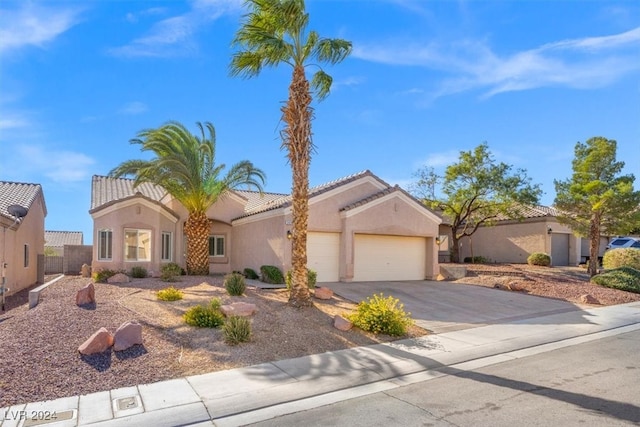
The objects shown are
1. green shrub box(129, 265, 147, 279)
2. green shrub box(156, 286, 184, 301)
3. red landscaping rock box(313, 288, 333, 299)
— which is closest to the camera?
green shrub box(156, 286, 184, 301)

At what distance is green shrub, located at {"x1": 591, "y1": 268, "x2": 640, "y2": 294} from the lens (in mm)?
19703

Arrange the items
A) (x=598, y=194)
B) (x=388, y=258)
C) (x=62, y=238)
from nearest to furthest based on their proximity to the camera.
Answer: (x=388, y=258), (x=598, y=194), (x=62, y=238)

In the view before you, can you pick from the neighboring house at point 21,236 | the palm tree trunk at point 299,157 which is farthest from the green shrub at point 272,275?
the neighboring house at point 21,236

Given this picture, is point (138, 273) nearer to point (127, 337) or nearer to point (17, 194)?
point (17, 194)

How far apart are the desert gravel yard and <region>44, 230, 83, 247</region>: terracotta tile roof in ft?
146

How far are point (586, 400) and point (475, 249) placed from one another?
31720mm

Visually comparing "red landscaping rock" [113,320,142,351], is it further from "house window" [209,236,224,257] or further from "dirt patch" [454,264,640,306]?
"dirt patch" [454,264,640,306]

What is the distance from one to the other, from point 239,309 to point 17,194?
16258mm

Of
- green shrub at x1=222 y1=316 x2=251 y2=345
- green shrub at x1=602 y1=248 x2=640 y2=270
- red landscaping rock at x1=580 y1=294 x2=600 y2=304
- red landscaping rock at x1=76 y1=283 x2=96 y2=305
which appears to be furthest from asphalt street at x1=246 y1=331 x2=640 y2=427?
green shrub at x1=602 y1=248 x2=640 y2=270

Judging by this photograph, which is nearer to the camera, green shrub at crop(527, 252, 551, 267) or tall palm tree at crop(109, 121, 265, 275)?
tall palm tree at crop(109, 121, 265, 275)

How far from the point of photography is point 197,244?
20.4 m

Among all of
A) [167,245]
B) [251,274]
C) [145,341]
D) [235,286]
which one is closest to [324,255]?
[251,274]

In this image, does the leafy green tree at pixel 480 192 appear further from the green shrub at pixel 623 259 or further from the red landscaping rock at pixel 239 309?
the red landscaping rock at pixel 239 309

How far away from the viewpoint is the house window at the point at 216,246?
23844mm
